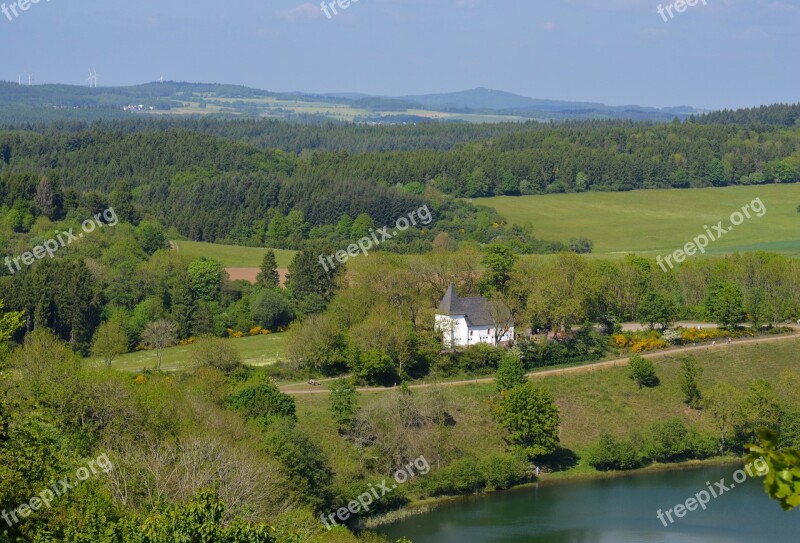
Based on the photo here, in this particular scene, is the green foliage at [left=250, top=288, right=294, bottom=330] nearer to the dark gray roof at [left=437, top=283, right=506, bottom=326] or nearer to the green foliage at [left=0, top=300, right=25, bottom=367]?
the dark gray roof at [left=437, top=283, right=506, bottom=326]

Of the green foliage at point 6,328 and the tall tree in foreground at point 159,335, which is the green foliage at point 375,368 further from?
the green foliage at point 6,328

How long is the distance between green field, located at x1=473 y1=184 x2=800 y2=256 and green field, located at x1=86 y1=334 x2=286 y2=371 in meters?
33.5

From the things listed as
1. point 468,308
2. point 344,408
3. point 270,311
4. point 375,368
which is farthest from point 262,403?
point 270,311

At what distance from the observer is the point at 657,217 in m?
95.2

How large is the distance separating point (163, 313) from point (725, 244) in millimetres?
45411

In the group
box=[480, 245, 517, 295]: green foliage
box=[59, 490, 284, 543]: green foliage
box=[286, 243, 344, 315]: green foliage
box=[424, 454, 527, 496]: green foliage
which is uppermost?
box=[59, 490, 284, 543]: green foliage

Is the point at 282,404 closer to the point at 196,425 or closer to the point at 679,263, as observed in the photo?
the point at 196,425

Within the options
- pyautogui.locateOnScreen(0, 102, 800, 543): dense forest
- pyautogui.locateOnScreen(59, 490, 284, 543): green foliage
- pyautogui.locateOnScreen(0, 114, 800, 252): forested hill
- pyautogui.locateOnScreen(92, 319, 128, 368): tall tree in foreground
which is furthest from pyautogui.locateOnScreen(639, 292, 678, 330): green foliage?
pyautogui.locateOnScreen(59, 490, 284, 543): green foliage

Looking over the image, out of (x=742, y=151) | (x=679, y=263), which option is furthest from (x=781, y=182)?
(x=679, y=263)

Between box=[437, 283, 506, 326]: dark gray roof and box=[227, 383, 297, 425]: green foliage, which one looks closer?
box=[227, 383, 297, 425]: green foliage

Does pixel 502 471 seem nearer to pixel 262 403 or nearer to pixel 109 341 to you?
pixel 262 403

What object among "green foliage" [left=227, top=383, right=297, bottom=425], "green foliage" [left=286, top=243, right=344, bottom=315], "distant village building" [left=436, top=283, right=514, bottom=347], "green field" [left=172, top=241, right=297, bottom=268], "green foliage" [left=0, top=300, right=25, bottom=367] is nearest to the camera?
"green foliage" [left=0, top=300, right=25, bottom=367]

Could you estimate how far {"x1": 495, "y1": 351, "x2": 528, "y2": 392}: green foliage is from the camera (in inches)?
1767

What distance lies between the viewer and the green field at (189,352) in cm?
4844
